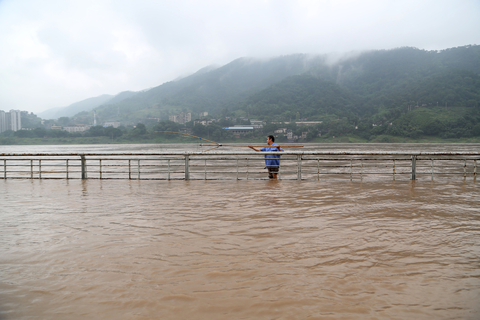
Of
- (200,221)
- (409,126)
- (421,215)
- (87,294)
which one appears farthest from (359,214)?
(409,126)

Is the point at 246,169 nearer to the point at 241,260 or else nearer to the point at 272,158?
the point at 272,158

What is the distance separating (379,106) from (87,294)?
520 feet

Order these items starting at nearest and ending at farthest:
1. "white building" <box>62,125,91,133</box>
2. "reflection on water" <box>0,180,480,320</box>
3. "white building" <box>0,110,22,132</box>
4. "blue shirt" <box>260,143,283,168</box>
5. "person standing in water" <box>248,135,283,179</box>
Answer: "reflection on water" <box>0,180,480,320</box>
"person standing in water" <box>248,135,283,179</box>
"blue shirt" <box>260,143,283,168</box>
"white building" <box>0,110,22,132</box>
"white building" <box>62,125,91,133</box>

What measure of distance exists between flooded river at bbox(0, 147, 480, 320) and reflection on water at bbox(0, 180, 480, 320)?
2 cm

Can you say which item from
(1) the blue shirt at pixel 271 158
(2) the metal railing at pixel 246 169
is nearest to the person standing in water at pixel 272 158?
(1) the blue shirt at pixel 271 158

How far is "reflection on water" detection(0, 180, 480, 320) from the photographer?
266 cm

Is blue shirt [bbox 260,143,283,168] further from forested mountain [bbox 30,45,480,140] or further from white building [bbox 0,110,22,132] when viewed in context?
white building [bbox 0,110,22,132]

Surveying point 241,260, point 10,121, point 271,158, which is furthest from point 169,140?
point 241,260

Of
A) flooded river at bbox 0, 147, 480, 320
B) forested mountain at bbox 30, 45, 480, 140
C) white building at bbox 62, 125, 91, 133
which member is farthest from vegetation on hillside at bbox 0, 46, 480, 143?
flooded river at bbox 0, 147, 480, 320

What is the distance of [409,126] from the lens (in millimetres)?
102625

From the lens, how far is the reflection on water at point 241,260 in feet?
8.74

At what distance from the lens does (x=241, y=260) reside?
3.63 meters

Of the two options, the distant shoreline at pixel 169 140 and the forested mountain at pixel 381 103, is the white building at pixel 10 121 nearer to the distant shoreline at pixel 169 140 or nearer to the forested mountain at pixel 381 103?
the distant shoreline at pixel 169 140

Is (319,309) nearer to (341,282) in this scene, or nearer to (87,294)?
(341,282)
